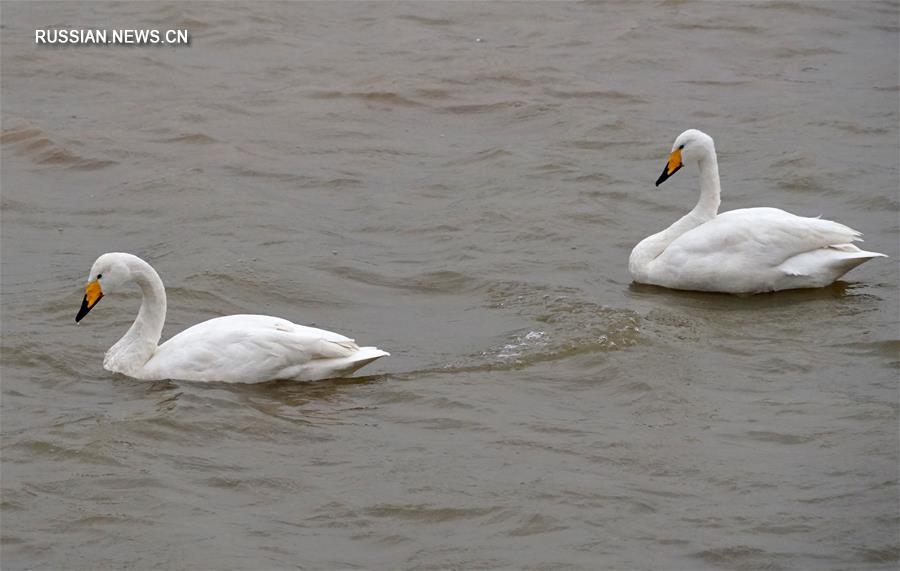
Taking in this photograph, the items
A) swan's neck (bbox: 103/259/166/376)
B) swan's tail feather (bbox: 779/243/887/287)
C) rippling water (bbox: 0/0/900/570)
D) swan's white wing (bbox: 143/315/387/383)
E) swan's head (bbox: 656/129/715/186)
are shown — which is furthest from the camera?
swan's head (bbox: 656/129/715/186)

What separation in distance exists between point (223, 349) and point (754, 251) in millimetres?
3909

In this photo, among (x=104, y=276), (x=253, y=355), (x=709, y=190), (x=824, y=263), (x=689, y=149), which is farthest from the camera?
(x=689, y=149)

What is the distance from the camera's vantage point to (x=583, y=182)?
13195 mm

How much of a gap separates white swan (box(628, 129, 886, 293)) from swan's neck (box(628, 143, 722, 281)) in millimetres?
127

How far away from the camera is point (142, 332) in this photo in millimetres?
9000

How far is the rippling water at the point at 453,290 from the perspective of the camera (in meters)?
6.99

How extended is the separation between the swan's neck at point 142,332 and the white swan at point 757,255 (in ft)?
11.9

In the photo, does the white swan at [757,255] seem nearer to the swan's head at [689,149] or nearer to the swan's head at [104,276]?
the swan's head at [689,149]

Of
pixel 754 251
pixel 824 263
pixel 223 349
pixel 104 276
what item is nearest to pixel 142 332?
pixel 104 276

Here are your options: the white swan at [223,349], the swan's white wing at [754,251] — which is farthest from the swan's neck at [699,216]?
the white swan at [223,349]

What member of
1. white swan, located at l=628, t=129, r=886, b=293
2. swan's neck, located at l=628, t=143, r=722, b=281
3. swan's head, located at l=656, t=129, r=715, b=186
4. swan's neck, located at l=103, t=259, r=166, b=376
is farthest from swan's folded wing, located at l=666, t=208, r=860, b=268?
swan's neck, located at l=103, t=259, r=166, b=376

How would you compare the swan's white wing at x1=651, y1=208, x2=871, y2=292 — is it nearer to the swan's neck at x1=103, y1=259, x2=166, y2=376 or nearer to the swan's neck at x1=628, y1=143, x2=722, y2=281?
the swan's neck at x1=628, y1=143, x2=722, y2=281

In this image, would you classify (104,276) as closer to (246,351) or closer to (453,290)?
(246,351)

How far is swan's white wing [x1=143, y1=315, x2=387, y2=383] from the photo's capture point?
→ 8.74 metres
